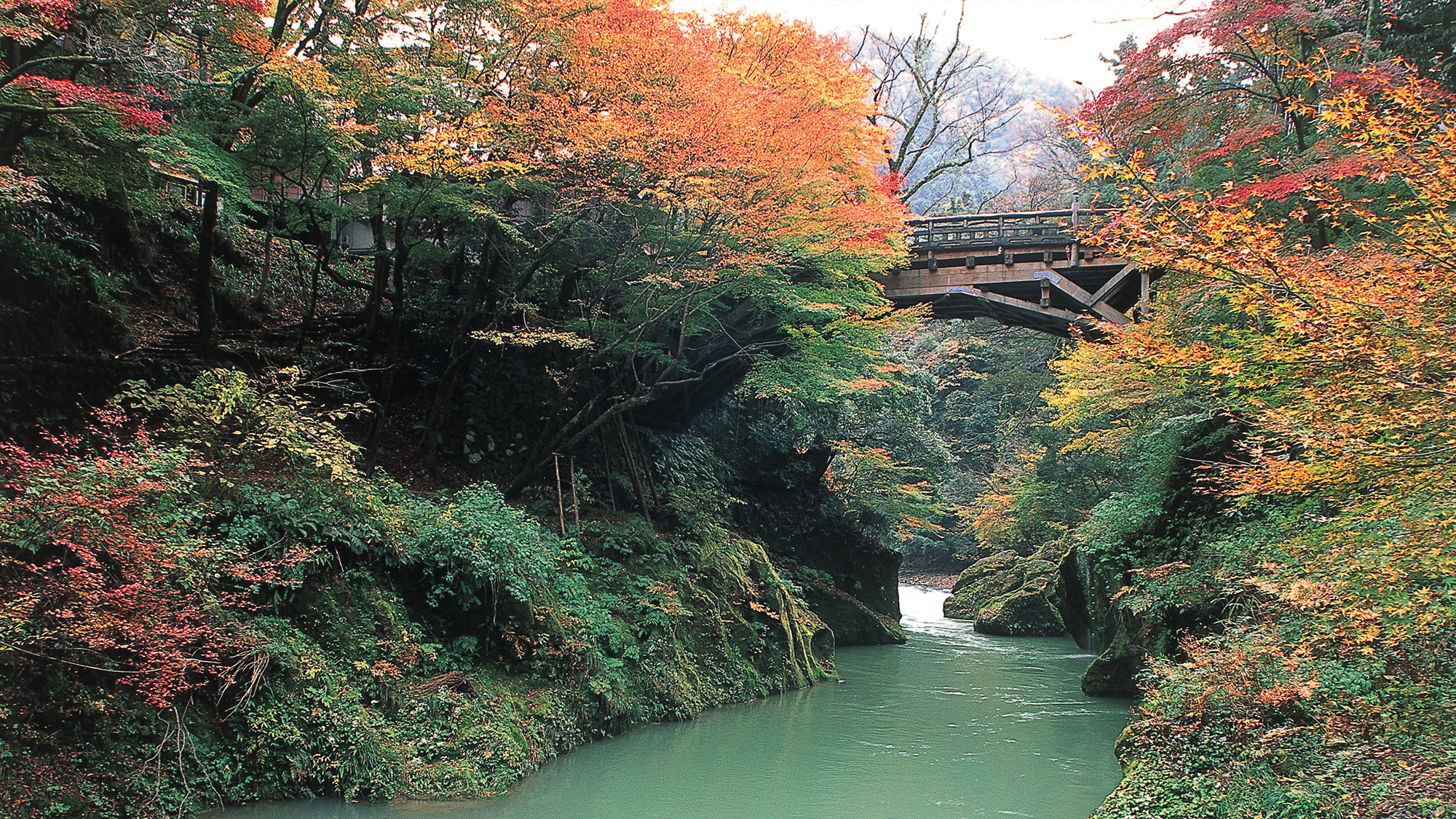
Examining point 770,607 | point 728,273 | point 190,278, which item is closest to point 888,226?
point 728,273

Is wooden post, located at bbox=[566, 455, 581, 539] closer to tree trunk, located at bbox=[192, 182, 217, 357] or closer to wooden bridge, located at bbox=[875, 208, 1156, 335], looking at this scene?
tree trunk, located at bbox=[192, 182, 217, 357]

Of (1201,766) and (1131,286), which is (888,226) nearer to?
(1131,286)

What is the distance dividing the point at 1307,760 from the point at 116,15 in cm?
1244

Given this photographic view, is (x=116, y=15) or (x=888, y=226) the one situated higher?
(x=116, y=15)

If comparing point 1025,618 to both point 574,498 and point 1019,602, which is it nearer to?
point 1019,602

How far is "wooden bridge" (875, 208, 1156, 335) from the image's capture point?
57.5ft

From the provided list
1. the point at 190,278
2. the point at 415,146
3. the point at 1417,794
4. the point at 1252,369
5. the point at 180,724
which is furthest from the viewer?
the point at 190,278

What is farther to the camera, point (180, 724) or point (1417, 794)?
point (180, 724)

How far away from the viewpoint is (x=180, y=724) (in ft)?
21.3

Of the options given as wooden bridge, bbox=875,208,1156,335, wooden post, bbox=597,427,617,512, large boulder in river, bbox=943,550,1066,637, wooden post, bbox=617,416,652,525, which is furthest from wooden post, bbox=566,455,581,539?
large boulder in river, bbox=943,550,1066,637

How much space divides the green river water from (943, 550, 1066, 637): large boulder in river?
22.0 feet

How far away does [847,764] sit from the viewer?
10141mm

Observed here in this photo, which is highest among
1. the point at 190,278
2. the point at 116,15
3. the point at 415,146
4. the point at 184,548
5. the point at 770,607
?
the point at 116,15

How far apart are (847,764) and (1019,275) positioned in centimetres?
1094
